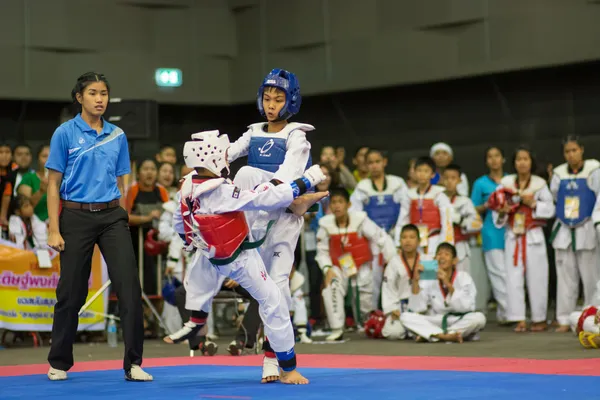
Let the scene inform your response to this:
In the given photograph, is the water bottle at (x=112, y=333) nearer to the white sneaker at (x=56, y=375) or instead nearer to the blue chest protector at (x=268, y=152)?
the white sneaker at (x=56, y=375)

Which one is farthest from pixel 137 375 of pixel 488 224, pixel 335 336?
pixel 488 224

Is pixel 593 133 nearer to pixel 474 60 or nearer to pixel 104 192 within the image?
pixel 474 60

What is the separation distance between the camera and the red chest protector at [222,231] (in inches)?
193

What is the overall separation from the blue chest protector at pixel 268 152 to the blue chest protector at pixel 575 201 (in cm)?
449

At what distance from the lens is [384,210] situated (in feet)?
32.3

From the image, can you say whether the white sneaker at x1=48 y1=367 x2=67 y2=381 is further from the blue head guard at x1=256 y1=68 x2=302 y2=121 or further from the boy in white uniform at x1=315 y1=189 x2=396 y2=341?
the boy in white uniform at x1=315 y1=189 x2=396 y2=341

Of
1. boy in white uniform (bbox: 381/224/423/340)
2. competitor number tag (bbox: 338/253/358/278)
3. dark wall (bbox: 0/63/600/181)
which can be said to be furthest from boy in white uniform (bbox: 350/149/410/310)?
dark wall (bbox: 0/63/600/181)

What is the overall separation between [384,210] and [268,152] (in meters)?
4.63

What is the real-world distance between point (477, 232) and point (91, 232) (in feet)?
17.6

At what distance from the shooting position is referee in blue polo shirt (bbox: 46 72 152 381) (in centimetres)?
525

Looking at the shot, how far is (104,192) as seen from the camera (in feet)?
Answer: 17.6

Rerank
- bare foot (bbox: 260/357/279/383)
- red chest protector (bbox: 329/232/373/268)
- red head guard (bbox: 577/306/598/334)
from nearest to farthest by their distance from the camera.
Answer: bare foot (bbox: 260/357/279/383)
red head guard (bbox: 577/306/598/334)
red chest protector (bbox: 329/232/373/268)

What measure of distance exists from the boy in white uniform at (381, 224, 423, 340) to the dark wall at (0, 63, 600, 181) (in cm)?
364

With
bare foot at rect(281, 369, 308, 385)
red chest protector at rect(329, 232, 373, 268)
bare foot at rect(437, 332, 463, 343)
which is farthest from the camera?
red chest protector at rect(329, 232, 373, 268)
